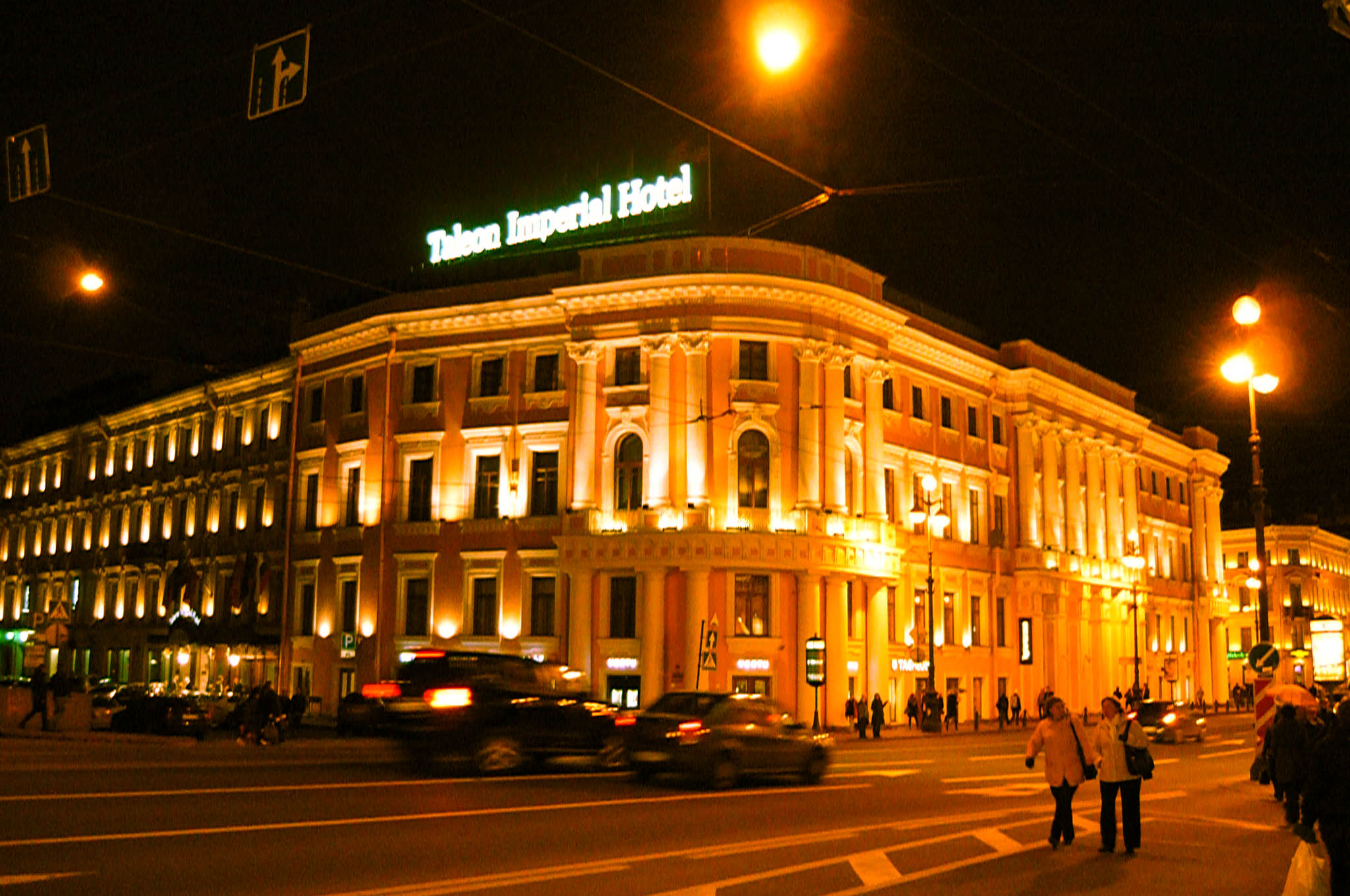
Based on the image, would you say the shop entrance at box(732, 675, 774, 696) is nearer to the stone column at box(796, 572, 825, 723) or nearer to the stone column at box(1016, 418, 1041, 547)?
the stone column at box(796, 572, 825, 723)

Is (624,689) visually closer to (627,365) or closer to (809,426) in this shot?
(809,426)

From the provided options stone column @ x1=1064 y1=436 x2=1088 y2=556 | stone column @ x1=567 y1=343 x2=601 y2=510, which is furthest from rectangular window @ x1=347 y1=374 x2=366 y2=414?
stone column @ x1=1064 y1=436 x2=1088 y2=556

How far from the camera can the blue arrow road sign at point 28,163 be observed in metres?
16.5

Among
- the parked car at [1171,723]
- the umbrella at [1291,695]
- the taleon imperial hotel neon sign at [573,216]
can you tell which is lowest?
the parked car at [1171,723]

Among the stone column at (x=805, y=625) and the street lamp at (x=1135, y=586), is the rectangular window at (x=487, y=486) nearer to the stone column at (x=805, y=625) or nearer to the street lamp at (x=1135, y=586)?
the stone column at (x=805, y=625)

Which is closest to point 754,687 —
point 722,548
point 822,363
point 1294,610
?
point 722,548

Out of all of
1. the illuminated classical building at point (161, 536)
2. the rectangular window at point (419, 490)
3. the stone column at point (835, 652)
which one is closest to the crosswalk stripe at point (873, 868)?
the stone column at point (835, 652)

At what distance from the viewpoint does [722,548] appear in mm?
43125

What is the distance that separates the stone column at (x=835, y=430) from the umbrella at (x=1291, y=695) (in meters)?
27.0

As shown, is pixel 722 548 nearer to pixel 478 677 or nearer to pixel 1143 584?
pixel 478 677

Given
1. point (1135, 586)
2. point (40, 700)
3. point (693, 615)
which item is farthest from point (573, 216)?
point (1135, 586)

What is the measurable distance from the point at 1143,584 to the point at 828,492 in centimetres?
3150

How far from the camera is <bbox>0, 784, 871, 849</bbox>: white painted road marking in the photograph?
12664 millimetres

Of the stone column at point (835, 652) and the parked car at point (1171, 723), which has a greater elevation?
the stone column at point (835, 652)
